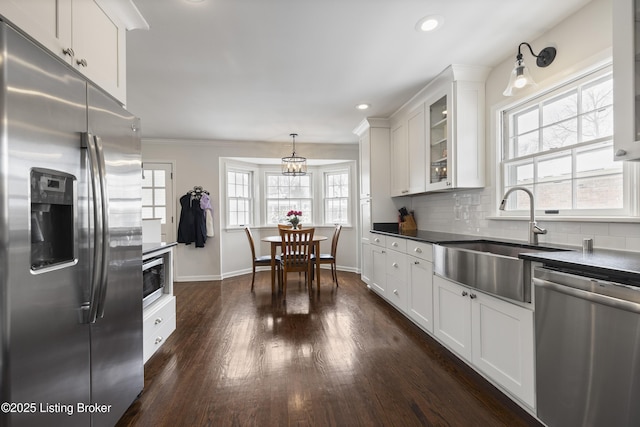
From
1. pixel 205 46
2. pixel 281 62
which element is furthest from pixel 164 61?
pixel 281 62

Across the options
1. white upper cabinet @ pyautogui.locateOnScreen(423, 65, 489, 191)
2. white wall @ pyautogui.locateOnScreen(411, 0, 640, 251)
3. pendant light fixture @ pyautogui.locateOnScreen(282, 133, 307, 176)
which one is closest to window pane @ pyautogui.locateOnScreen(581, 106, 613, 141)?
white wall @ pyautogui.locateOnScreen(411, 0, 640, 251)

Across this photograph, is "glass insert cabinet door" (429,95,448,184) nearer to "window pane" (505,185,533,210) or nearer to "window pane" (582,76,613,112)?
"window pane" (505,185,533,210)

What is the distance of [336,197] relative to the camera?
20.0 feet

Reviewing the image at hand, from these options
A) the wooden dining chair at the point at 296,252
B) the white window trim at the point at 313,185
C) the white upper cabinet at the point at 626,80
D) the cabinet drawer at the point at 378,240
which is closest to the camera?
the white upper cabinet at the point at 626,80

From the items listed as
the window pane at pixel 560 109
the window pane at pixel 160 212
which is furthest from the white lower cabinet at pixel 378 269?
the window pane at pixel 160 212

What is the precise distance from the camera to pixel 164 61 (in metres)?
2.54

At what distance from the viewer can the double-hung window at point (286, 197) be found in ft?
20.1

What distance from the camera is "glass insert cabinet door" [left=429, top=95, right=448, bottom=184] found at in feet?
9.84

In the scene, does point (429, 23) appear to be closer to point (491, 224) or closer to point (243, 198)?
point (491, 224)

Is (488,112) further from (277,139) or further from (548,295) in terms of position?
(277,139)

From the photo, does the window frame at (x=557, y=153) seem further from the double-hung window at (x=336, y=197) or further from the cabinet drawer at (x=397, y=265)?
the double-hung window at (x=336, y=197)

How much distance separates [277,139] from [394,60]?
9.96ft

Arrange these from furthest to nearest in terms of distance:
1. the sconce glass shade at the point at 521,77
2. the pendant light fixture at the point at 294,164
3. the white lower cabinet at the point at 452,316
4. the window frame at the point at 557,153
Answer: the pendant light fixture at the point at 294,164
the white lower cabinet at the point at 452,316
the sconce glass shade at the point at 521,77
the window frame at the point at 557,153

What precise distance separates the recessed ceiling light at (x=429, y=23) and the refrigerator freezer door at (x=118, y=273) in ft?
6.55
